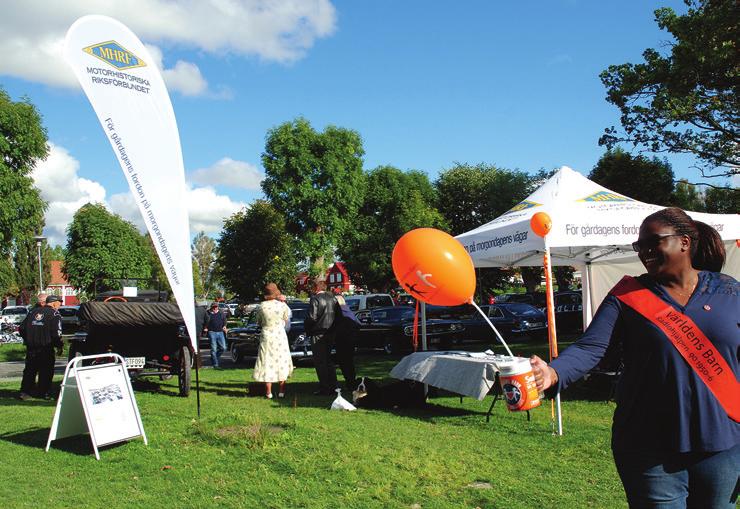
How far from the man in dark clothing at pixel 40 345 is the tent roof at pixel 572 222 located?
7172 millimetres

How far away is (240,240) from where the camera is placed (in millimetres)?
38188

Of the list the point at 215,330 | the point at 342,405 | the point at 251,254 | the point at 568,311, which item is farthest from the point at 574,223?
the point at 251,254

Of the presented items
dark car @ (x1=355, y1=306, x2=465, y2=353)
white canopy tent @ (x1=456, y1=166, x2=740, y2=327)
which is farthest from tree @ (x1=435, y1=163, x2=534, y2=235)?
white canopy tent @ (x1=456, y1=166, x2=740, y2=327)

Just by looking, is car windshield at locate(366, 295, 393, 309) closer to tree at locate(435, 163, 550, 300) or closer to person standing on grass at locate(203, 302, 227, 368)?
person standing on grass at locate(203, 302, 227, 368)

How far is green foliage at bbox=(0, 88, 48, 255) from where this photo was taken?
28656 mm

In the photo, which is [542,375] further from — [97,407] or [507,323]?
[507,323]

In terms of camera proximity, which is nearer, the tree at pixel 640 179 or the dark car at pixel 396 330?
the dark car at pixel 396 330

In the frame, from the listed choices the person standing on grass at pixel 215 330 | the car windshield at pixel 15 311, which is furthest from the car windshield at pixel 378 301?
the car windshield at pixel 15 311

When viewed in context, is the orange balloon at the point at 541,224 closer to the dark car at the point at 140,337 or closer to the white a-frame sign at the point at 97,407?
the white a-frame sign at the point at 97,407

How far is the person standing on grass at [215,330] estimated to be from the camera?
15.9 meters

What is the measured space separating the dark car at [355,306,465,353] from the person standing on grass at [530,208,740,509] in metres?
15.6

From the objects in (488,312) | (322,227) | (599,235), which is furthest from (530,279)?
(599,235)

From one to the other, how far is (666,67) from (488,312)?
9.91m

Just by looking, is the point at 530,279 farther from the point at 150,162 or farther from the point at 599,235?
the point at 150,162
